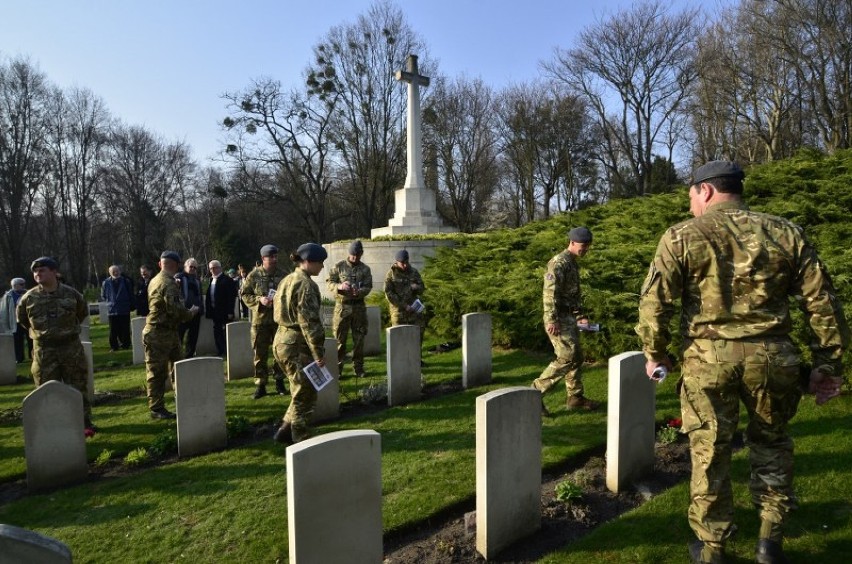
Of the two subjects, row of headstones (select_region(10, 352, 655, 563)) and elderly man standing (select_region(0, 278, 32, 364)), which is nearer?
row of headstones (select_region(10, 352, 655, 563))

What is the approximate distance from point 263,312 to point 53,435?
397 centimetres

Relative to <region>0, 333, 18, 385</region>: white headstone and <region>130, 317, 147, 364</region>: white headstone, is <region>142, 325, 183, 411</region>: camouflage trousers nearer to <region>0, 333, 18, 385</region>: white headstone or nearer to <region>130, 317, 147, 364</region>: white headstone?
<region>130, 317, 147, 364</region>: white headstone

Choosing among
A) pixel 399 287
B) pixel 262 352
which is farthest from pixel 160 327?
pixel 399 287

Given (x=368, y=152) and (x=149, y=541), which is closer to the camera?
(x=149, y=541)

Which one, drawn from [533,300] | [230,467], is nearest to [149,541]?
[230,467]

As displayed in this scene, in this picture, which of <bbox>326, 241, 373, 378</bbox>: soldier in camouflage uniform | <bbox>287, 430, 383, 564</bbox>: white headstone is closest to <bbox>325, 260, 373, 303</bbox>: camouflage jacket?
<bbox>326, 241, 373, 378</bbox>: soldier in camouflage uniform

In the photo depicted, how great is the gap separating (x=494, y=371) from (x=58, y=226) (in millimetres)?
38095

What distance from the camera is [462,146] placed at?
3912 cm

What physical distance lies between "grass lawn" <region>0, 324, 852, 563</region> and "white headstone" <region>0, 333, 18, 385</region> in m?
3.60

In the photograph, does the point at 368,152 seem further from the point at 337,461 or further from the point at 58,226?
the point at 337,461

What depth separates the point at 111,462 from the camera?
19.5ft

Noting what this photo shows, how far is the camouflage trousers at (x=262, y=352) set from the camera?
28.0ft

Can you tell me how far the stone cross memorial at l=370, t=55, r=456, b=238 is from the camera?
2138cm

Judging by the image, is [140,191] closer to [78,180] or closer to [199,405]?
[78,180]
